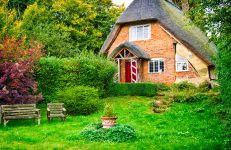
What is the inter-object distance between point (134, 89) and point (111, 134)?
14293mm

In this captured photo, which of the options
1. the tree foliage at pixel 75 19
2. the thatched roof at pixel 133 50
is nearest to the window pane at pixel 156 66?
the thatched roof at pixel 133 50

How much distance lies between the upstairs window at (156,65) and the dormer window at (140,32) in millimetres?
2225

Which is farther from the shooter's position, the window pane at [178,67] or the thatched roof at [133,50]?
the thatched roof at [133,50]

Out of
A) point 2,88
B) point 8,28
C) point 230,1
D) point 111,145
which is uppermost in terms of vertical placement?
point 8,28

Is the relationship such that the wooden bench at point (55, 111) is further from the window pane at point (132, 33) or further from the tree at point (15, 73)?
the window pane at point (132, 33)

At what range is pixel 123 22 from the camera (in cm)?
3058

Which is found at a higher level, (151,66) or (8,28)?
(8,28)

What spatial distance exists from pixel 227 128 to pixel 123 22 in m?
20.0

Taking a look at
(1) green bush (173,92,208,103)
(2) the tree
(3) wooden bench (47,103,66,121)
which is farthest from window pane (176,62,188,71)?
(3) wooden bench (47,103,66,121)

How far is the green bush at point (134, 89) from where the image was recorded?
83.6 feet

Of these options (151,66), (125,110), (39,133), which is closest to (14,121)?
(39,133)

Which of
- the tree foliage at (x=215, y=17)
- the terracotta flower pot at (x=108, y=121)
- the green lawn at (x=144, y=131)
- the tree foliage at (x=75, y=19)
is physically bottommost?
the green lawn at (x=144, y=131)

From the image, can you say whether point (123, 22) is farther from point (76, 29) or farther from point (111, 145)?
point (111, 145)

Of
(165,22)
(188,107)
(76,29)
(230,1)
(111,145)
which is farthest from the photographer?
(76,29)
